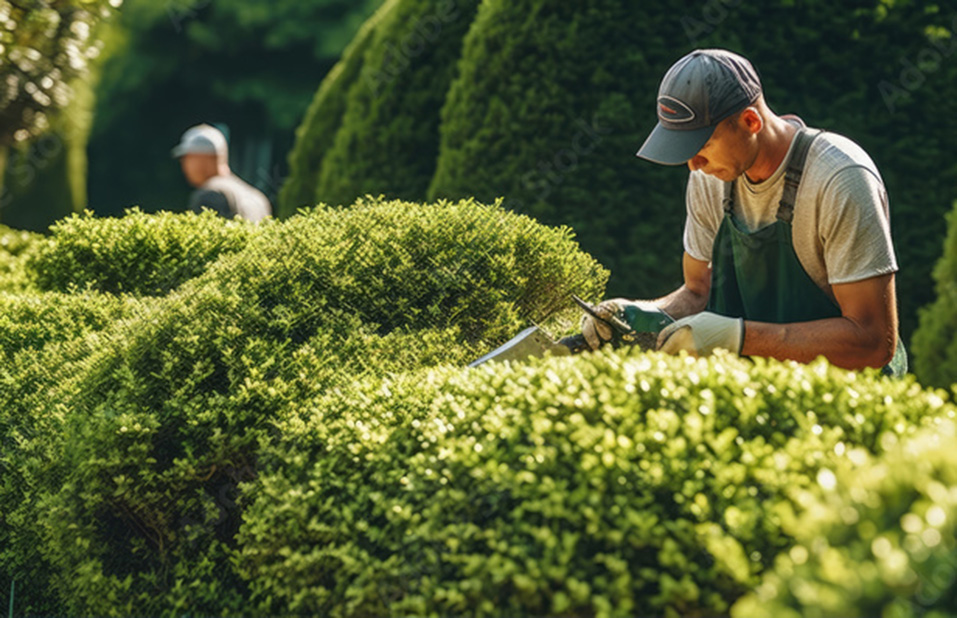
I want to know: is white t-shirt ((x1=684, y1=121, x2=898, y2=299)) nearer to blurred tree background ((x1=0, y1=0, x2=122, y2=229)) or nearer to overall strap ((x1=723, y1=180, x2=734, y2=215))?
overall strap ((x1=723, y1=180, x2=734, y2=215))

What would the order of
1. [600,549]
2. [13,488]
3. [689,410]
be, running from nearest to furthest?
1. [600,549]
2. [689,410]
3. [13,488]

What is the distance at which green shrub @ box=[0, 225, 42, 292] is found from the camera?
585cm

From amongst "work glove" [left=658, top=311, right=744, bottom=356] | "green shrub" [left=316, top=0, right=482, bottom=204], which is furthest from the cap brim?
"green shrub" [left=316, top=0, right=482, bottom=204]

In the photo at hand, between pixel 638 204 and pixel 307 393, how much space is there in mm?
3881

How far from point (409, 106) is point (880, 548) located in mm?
7137

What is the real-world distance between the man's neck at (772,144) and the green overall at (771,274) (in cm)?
5

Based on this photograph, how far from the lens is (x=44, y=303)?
16.3ft

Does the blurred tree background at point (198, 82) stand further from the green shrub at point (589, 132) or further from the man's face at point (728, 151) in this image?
the man's face at point (728, 151)

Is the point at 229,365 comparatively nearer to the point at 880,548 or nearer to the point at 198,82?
the point at 880,548

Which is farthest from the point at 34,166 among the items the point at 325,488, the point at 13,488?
the point at 325,488

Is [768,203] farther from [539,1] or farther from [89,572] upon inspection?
[539,1]

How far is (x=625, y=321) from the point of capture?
3.81 metres

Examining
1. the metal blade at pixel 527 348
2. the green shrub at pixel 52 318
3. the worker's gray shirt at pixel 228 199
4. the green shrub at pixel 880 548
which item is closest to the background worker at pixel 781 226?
the metal blade at pixel 527 348

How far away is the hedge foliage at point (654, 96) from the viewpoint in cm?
705
